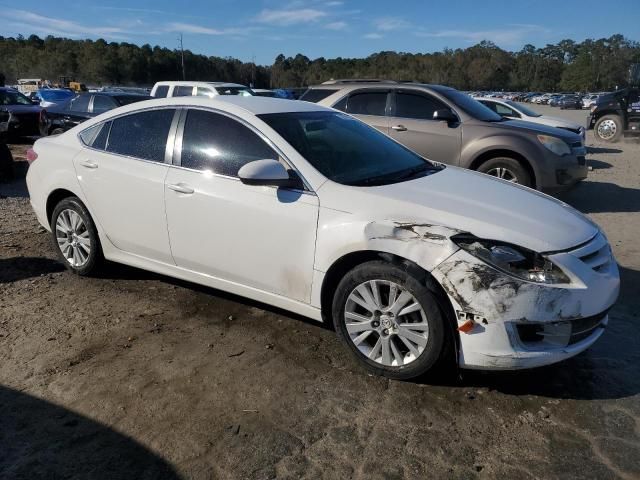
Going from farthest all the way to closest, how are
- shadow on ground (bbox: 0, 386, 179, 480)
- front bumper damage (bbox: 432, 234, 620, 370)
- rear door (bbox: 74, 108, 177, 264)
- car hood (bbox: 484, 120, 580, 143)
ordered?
car hood (bbox: 484, 120, 580, 143), rear door (bbox: 74, 108, 177, 264), front bumper damage (bbox: 432, 234, 620, 370), shadow on ground (bbox: 0, 386, 179, 480)

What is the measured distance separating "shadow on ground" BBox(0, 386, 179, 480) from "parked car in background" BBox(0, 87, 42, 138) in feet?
43.5

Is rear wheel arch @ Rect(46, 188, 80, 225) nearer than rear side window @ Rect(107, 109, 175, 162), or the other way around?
rear side window @ Rect(107, 109, 175, 162)

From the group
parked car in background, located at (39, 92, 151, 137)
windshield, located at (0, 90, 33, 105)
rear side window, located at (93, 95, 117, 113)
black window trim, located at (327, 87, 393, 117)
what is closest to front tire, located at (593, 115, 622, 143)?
black window trim, located at (327, 87, 393, 117)

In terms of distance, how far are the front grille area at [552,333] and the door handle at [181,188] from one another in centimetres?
235

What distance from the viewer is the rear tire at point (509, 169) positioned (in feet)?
23.9

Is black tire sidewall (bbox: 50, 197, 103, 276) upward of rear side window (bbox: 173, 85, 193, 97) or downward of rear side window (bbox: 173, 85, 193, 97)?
downward

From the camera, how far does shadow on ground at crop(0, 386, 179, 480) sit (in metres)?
2.36

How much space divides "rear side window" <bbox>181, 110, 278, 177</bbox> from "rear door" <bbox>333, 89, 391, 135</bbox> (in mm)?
4480

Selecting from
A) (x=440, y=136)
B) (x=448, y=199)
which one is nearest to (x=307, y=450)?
(x=448, y=199)

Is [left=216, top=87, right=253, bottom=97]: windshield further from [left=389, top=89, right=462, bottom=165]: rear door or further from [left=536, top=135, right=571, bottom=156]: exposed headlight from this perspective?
[left=536, top=135, right=571, bottom=156]: exposed headlight

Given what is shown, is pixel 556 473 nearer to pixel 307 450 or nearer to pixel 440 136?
pixel 307 450

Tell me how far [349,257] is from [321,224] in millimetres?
269

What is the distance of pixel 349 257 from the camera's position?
3150 mm

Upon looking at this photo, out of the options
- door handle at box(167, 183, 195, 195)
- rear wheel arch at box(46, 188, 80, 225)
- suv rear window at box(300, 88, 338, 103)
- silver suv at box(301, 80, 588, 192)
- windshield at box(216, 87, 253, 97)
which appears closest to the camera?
door handle at box(167, 183, 195, 195)
